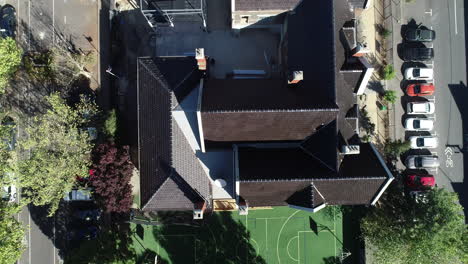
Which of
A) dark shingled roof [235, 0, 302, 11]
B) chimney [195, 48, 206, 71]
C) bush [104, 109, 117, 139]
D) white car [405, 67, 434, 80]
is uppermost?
dark shingled roof [235, 0, 302, 11]

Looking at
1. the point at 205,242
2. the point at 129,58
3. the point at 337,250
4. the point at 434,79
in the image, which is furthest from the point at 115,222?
the point at 434,79

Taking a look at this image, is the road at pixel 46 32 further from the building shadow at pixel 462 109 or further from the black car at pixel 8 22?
the building shadow at pixel 462 109

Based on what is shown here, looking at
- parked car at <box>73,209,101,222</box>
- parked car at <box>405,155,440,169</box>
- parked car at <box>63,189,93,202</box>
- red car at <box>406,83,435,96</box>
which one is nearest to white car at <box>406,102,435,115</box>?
red car at <box>406,83,435,96</box>

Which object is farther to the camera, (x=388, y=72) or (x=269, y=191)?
(x=388, y=72)

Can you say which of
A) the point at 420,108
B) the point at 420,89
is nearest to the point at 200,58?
the point at 420,89

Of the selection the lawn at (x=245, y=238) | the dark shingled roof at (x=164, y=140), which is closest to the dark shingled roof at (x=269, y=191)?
the dark shingled roof at (x=164, y=140)

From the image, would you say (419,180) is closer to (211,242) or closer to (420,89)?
(420,89)

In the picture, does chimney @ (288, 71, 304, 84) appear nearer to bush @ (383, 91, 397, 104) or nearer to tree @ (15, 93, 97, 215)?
bush @ (383, 91, 397, 104)
